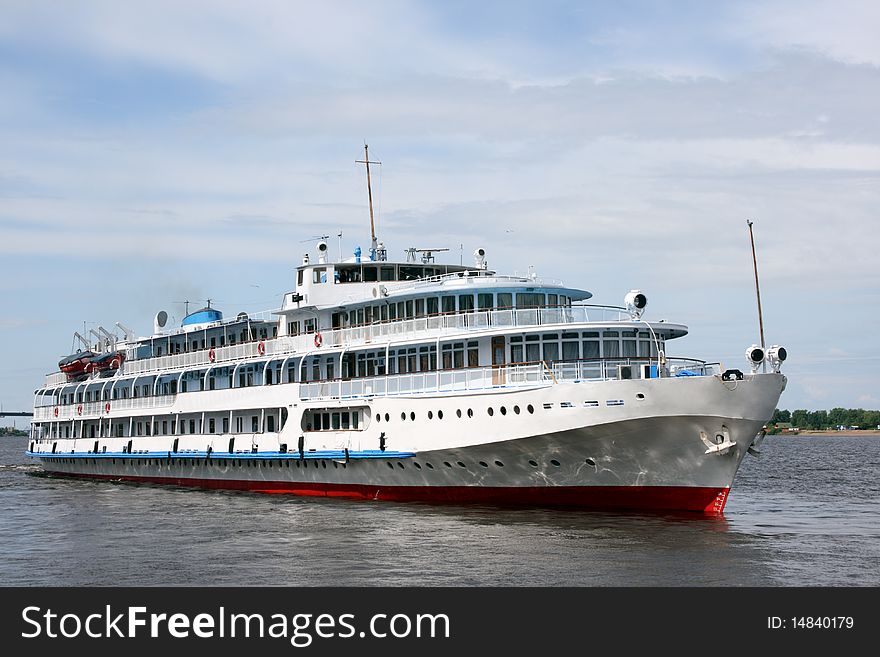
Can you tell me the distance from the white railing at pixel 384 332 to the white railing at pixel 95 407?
1.94 meters

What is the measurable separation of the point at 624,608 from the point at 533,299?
20.7 m

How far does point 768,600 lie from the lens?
20500 millimetres

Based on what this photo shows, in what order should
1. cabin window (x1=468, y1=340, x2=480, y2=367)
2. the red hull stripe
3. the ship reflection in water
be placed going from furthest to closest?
1. cabin window (x1=468, y1=340, x2=480, y2=367)
2. the red hull stripe
3. the ship reflection in water

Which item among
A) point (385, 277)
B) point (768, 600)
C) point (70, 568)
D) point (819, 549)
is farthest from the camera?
point (385, 277)

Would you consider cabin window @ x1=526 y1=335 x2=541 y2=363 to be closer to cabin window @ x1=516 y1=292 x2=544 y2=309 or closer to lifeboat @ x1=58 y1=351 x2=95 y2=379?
cabin window @ x1=516 y1=292 x2=544 y2=309

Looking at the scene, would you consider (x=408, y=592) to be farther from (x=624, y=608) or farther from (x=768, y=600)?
(x=768, y=600)

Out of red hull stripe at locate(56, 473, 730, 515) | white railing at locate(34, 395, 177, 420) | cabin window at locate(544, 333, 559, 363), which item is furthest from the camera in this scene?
white railing at locate(34, 395, 177, 420)

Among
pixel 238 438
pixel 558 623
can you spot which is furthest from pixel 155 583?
pixel 238 438

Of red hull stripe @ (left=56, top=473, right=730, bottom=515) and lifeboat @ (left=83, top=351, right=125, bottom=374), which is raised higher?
lifeboat @ (left=83, top=351, right=125, bottom=374)

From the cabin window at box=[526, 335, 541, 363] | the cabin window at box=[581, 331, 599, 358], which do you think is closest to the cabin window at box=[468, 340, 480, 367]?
the cabin window at box=[526, 335, 541, 363]

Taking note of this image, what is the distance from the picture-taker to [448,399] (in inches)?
1407

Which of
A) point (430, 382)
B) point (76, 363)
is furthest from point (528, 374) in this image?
point (76, 363)

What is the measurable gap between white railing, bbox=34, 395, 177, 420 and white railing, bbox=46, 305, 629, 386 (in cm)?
194

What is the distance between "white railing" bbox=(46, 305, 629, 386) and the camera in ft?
118
